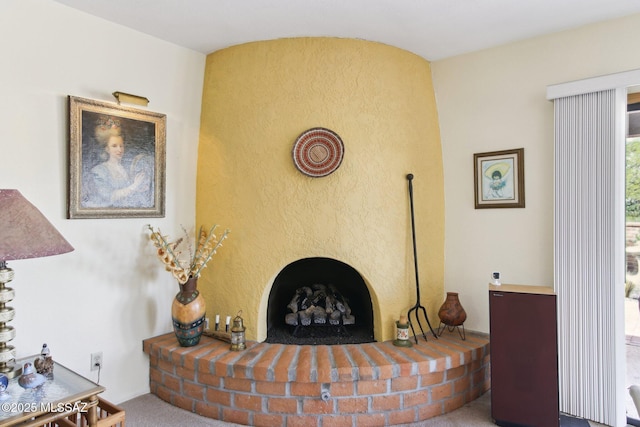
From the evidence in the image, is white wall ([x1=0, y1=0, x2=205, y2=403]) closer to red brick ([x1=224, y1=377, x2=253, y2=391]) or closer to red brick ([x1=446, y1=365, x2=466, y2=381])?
red brick ([x1=224, y1=377, x2=253, y2=391])

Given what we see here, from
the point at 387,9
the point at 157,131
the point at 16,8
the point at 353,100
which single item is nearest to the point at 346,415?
the point at 353,100

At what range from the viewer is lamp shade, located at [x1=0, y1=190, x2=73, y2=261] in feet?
5.01

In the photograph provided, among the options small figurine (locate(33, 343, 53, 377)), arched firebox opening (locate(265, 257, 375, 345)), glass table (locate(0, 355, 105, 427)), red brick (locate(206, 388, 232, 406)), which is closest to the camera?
glass table (locate(0, 355, 105, 427))

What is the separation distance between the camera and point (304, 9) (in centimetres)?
222

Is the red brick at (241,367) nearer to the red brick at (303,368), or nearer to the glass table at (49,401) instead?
the red brick at (303,368)

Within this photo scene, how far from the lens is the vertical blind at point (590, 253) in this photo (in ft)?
7.24

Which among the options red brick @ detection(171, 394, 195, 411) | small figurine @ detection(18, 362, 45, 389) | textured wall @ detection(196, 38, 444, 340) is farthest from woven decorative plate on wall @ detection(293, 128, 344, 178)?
small figurine @ detection(18, 362, 45, 389)

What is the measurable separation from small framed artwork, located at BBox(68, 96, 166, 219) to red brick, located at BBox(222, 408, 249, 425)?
4.43 ft

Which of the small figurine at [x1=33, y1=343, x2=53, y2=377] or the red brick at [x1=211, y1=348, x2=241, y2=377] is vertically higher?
the small figurine at [x1=33, y1=343, x2=53, y2=377]

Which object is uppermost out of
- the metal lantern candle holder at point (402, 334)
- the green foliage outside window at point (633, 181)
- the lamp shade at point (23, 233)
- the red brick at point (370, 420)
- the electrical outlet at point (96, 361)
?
the green foliage outside window at point (633, 181)

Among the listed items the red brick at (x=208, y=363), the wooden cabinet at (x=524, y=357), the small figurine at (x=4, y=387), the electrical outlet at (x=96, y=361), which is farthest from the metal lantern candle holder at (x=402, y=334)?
the small figurine at (x=4, y=387)

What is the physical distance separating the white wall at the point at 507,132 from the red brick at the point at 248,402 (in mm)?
1607

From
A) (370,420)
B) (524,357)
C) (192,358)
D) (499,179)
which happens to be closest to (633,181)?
(499,179)

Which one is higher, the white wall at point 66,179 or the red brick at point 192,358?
the white wall at point 66,179
